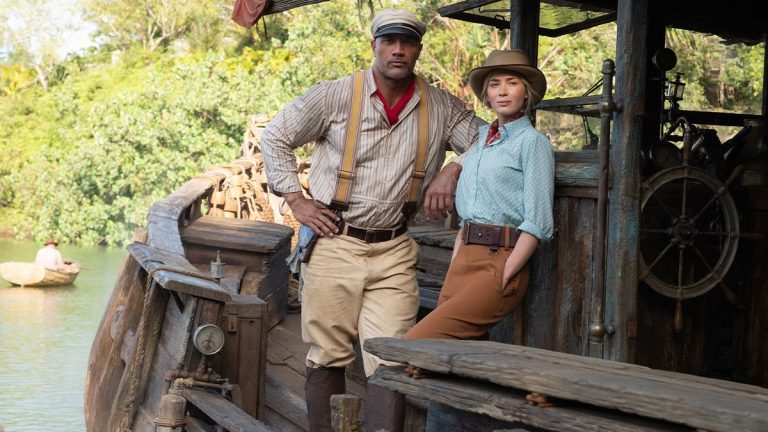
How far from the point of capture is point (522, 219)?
4297mm

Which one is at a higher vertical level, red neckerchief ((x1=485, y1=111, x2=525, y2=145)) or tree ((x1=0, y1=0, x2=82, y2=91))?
tree ((x1=0, y1=0, x2=82, y2=91))

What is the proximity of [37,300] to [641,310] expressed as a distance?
19615 millimetres

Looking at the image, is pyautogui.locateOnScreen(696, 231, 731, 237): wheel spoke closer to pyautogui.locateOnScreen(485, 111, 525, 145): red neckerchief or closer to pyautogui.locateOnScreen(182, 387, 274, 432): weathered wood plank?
pyautogui.locateOnScreen(485, 111, 525, 145): red neckerchief

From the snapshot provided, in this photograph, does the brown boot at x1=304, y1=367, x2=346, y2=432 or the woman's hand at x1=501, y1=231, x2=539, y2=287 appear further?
the brown boot at x1=304, y1=367, x2=346, y2=432

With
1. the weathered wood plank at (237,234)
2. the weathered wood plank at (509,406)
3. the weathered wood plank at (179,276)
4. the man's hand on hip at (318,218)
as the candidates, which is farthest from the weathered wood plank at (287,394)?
the weathered wood plank at (509,406)

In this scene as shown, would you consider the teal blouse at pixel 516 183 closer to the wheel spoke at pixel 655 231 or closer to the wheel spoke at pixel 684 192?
the wheel spoke at pixel 655 231

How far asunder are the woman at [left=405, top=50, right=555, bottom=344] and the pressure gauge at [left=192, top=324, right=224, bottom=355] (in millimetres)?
1727

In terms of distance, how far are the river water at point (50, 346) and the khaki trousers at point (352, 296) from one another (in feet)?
32.1

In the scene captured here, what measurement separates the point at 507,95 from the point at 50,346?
15553 mm

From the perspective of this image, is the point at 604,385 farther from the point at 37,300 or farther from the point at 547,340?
the point at 37,300

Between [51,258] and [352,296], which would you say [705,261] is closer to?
[352,296]

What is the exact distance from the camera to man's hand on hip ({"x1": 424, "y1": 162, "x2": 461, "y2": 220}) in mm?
4688

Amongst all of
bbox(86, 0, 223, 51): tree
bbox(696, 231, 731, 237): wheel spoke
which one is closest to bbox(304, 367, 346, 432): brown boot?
bbox(696, 231, 731, 237): wheel spoke

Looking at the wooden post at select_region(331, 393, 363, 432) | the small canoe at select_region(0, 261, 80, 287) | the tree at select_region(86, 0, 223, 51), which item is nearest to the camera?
the wooden post at select_region(331, 393, 363, 432)
